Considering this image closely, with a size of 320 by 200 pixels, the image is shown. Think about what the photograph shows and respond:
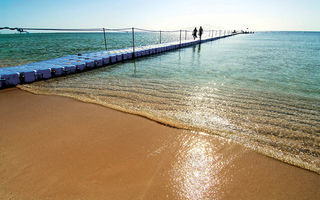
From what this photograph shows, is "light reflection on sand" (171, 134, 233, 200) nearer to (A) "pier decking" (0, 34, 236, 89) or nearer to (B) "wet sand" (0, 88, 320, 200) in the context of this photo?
(B) "wet sand" (0, 88, 320, 200)

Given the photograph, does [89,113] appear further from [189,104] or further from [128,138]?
[189,104]

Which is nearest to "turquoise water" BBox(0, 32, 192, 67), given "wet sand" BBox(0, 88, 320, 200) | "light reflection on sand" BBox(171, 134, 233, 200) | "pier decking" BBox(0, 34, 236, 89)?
"pier decking" BBox(0, 34, 236, 89)

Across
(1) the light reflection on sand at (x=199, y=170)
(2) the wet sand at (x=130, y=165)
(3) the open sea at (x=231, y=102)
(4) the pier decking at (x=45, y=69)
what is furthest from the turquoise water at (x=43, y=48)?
(1) the light reflection on sand at (x=199, y=170)

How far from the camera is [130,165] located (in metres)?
3.03

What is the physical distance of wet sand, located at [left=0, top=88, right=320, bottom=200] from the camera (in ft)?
8.34

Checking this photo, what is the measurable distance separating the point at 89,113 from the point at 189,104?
3.45 m

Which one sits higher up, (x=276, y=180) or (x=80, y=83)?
(x=80, y=83)

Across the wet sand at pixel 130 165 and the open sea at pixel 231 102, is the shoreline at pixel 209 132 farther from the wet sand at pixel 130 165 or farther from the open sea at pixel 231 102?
the wet sand at pixel 130 165

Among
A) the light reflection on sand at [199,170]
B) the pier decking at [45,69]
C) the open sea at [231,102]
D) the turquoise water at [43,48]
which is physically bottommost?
the light reflection on sand at [199,170]

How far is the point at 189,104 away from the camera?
229 inches

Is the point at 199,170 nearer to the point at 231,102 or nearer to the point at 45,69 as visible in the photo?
the point at 231,102

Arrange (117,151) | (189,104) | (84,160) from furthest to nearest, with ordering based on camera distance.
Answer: (189,104) → (117,151) → (84,160)

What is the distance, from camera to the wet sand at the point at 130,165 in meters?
2.54

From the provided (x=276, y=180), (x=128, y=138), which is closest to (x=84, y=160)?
(x=128, y=138)
